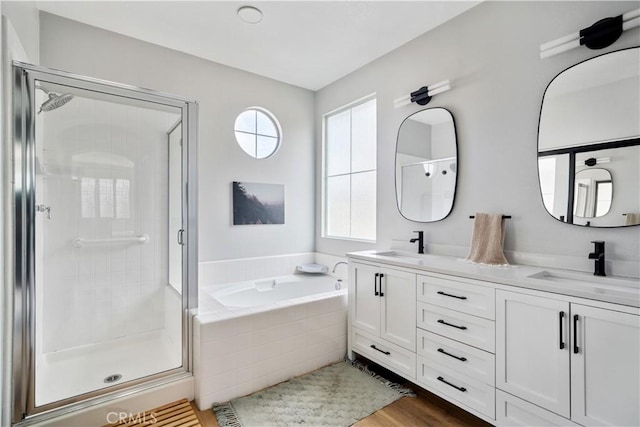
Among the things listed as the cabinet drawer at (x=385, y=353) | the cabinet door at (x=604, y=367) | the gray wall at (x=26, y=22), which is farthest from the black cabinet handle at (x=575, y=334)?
the gray wall at (x=26, y=22)

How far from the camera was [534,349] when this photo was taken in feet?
4.71

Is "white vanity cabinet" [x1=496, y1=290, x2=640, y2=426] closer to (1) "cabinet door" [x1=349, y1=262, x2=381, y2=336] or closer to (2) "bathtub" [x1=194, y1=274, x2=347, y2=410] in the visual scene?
(1) "cabinet door" [x1=349, y1=262, x2=381, y2=336]

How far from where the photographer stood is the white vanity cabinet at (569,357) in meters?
1.20

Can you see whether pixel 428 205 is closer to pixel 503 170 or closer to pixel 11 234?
pixel 503 170

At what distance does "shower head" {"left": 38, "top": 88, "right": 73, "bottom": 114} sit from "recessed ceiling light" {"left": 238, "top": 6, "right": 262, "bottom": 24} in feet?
4.25

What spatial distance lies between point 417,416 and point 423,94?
7.53 feet

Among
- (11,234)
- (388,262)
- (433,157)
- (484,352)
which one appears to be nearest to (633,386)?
(484,352)

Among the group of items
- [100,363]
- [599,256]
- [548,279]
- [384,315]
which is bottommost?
[100,363]

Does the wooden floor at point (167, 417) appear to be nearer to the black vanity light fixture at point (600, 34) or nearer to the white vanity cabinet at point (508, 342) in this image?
the white vanity cabinet at point (508, 342)

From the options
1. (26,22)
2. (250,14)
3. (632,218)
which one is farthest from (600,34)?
(26,22)

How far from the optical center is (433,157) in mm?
2461

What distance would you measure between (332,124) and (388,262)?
2067 millimetres

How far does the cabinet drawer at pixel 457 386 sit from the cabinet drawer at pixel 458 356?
0.10 ft

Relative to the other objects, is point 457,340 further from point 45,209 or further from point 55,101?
point 55,101
